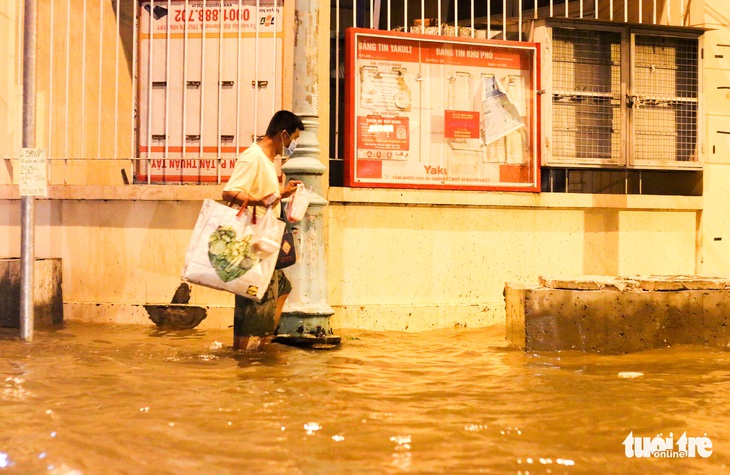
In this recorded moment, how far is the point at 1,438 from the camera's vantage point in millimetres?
3725

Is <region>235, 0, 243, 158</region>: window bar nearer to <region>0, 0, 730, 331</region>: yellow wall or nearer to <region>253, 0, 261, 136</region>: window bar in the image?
<region>253, 0, 261, 136</region>: window bar

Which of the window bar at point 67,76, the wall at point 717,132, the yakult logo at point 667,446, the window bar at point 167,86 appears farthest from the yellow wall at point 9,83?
the wall at point 717,132

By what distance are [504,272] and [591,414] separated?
4.00 metres

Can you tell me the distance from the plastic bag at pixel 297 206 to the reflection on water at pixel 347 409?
998 mm

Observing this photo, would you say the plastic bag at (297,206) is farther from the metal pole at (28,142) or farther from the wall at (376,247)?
the metal pole at (28,142)

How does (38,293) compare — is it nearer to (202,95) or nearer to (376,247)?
(202,95)

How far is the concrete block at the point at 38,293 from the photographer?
24.6 feet

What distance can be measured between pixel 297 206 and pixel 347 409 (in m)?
2.02

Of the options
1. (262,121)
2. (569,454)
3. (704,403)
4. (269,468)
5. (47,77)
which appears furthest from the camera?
(47,77)

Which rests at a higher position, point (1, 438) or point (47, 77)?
point (47, 77)

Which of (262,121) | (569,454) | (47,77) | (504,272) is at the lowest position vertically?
(569,454)

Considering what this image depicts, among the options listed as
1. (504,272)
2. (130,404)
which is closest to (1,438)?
(130,404)

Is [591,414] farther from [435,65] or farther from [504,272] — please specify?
[435,65]

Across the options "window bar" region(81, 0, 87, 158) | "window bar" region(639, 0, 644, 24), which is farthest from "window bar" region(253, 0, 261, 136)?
"window bar" region(639, 0, 644, 24)
